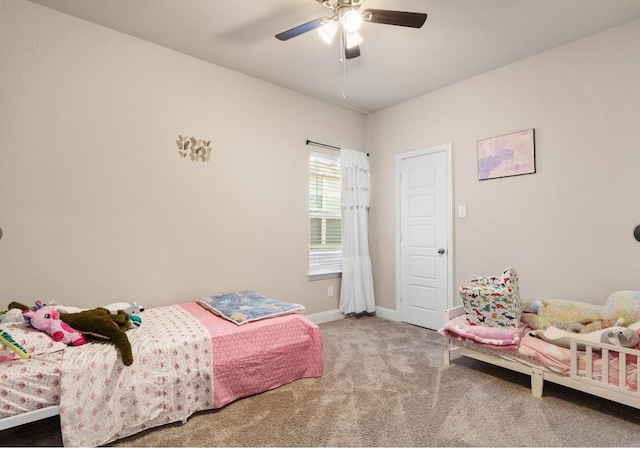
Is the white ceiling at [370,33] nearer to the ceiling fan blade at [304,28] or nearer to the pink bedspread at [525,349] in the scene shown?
the ceiling fan blade at [304,28]

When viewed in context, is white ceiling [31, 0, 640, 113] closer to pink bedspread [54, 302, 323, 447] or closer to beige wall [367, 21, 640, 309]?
beige wall [367, 21, 640, 309]

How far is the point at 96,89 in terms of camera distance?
2582 millimetres

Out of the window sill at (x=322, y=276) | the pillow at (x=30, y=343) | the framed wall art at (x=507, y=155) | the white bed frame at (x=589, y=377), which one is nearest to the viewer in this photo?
the pillow at (x=30, y=343)

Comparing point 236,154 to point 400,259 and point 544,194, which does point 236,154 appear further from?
Result: point 544,194

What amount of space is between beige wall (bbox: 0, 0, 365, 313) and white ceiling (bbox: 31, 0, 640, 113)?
9.7 inches

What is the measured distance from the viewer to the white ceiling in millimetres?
2330

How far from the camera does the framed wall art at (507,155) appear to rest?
3.02 meters

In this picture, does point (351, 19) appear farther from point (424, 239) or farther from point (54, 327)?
point (424, 239)

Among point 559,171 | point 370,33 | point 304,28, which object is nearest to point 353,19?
point 304,28

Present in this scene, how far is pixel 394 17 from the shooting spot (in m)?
1.98

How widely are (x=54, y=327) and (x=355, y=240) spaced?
10.0 ft

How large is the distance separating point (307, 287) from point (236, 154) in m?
1.68

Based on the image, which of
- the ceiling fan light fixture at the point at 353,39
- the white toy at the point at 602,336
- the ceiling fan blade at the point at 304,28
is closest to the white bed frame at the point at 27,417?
the ceiling fan blade at the point at 304,28

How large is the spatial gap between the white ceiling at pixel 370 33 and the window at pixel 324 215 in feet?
3.25
